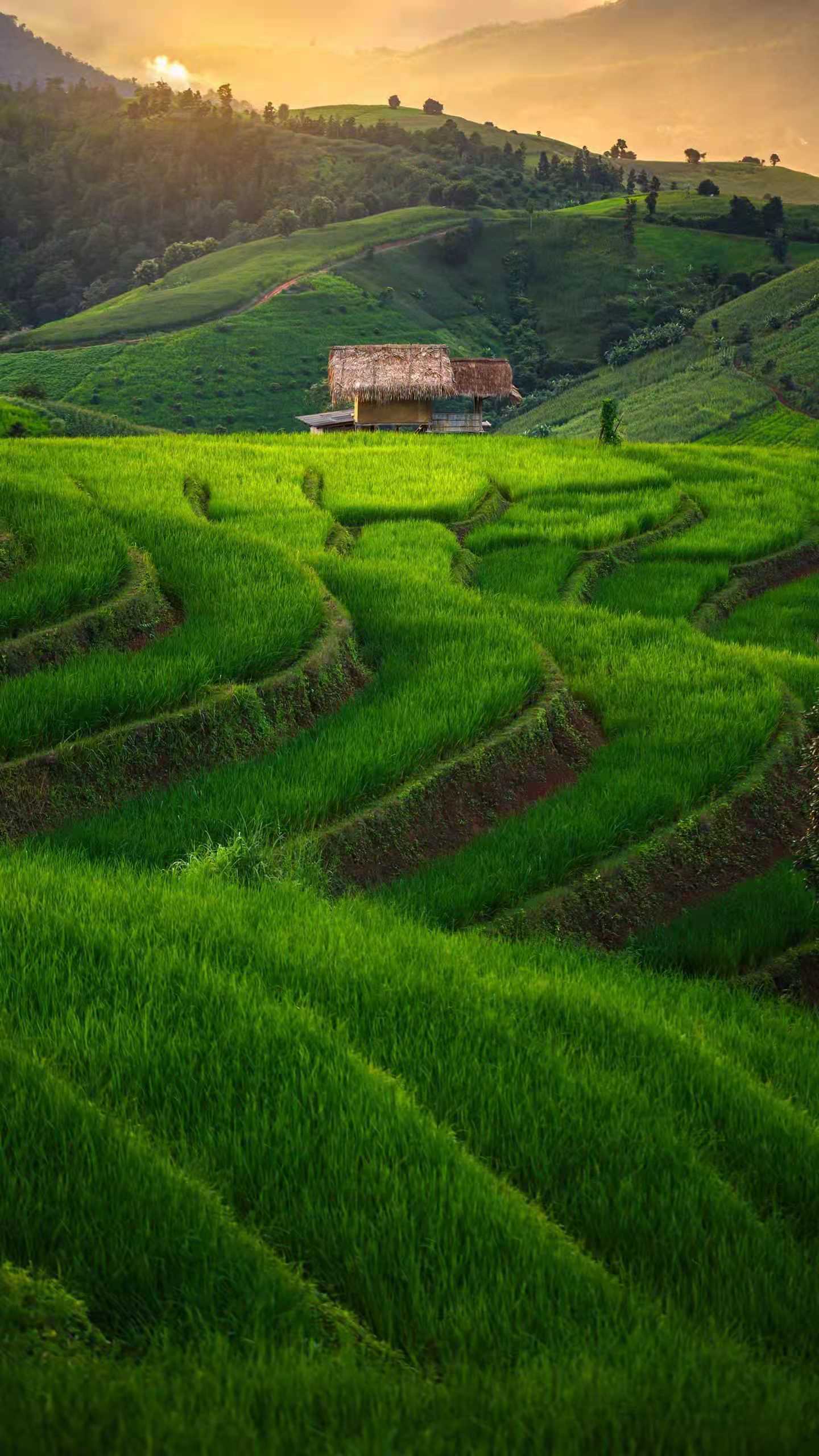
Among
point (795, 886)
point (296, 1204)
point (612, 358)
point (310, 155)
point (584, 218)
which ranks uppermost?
point (310, 155)

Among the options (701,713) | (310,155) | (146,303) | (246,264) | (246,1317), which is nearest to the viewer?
(246,1317)

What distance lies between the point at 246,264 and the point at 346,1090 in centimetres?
12644

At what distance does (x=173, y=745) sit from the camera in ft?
28.2

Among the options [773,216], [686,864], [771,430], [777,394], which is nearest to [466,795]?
[686,864]

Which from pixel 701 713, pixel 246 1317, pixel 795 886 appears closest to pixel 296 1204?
pixel 246 1317

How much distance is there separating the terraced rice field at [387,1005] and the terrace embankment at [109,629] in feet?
0.13

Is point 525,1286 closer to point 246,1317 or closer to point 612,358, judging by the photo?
point 246,1317

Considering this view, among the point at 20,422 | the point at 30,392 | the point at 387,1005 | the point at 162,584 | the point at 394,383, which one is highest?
the point at 394,383

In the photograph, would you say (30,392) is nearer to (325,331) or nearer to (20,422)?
(20,422)

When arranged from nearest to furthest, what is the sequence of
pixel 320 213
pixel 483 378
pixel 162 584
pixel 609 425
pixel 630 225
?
pixel 162 584 → pixel 609 425 → pixel 483 378 → pixel 630 225 → pixel 320 213

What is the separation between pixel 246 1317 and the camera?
9.59ft

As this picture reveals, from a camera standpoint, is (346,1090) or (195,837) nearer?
(346,1090)

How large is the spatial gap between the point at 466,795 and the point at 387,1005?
3957mm

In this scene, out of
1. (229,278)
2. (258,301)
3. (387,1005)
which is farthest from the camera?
(229,278)
